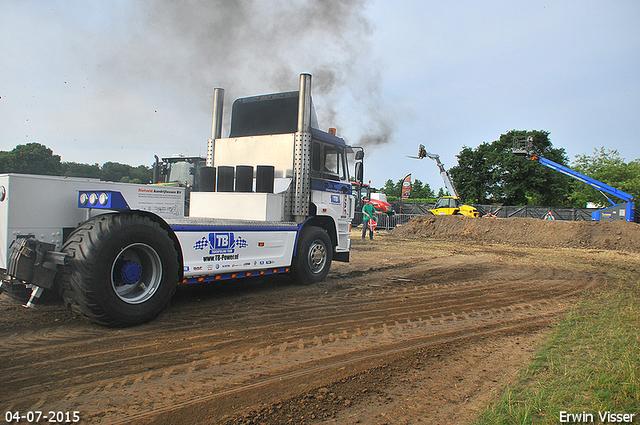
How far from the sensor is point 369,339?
183 inches

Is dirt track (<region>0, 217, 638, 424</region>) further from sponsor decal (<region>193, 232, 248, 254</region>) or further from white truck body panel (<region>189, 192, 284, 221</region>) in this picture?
white truck body panel (<region>189, 192, 284, 221</region>)

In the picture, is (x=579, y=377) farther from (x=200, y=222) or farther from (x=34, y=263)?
(x=34, y=263)

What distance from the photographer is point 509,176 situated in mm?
51062

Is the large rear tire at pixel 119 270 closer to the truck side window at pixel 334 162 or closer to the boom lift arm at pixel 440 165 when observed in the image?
the truck side window at pixel 334 162

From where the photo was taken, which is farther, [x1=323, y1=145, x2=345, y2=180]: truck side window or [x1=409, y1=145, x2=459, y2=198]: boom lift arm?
[x1=409, y1=145, x2=459, y2=198]: boom lift arm

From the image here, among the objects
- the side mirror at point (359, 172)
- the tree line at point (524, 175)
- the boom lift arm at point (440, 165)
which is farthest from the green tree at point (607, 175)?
the side mirror at point (359, 172)

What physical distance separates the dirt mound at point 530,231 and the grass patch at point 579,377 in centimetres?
1626

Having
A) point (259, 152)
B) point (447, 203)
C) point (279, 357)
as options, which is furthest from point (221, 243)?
point (447, 203)

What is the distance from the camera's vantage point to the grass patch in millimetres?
2941

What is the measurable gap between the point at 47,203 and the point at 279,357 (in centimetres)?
314

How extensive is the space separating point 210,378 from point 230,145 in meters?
5.80

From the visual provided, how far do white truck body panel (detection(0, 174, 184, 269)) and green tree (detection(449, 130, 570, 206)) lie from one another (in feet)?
169

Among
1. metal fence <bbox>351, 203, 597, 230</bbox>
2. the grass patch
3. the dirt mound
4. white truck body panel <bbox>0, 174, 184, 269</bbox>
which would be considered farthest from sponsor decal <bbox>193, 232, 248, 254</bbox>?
metal fence <bbox>351, 203, 597, 230</bbox>

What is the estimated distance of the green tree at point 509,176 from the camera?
49344 millimetres
